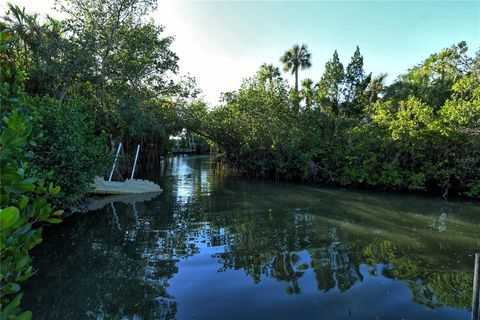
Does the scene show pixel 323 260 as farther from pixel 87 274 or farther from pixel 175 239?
pixel 87 274

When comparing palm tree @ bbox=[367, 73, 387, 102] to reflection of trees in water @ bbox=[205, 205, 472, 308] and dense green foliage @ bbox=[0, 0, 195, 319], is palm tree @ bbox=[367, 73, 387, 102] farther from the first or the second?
reflection of trees in water @ bbox=[205, 205, 472, 308]

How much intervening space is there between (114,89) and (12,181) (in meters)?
14.1

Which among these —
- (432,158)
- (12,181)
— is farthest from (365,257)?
(432,158)

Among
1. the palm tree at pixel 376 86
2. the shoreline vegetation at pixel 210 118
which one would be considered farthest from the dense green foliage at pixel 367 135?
the palm tree at pixel 376 86

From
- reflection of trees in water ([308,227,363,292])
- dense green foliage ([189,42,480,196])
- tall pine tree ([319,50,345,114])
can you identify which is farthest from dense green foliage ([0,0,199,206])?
tall pine tree ([319,50,345,114])

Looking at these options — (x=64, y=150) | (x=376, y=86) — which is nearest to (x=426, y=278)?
(x=64, y=150)

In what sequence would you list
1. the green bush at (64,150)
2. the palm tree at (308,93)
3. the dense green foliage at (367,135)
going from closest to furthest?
the green bush at (64,150) → the dense green foliage at (367,135) → the palm tree at (308,93)

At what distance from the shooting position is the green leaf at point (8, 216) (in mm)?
1146

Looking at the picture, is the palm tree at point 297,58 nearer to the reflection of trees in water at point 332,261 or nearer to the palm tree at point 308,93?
the palm tree at point 308,93

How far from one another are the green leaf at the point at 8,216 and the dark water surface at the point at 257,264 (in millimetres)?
3579

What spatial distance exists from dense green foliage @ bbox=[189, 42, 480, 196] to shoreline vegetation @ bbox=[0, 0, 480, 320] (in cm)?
6

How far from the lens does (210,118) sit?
2122 centimetres

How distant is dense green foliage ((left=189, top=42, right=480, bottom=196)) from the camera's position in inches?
526

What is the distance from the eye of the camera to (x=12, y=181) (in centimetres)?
137
